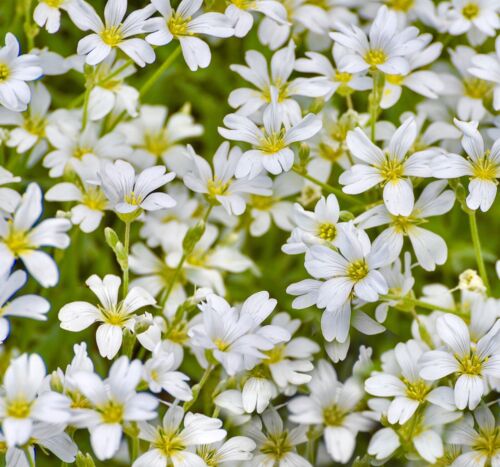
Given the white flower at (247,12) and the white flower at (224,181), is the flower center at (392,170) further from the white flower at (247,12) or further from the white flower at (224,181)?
the white flower at (247,12)

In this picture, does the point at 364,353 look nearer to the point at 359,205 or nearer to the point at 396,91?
the point at 359,205

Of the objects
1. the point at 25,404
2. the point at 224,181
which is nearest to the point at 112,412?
the point at 25,404

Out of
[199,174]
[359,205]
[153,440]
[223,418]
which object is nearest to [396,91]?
[359,205]

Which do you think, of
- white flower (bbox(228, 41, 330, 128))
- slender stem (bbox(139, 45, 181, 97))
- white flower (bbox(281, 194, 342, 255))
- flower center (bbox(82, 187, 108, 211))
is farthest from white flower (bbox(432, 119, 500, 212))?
flower center (bbox(82, 187, 108, 211))

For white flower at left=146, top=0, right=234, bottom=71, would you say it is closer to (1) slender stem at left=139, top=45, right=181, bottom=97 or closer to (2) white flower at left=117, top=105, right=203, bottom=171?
(1) slender stem at left=139, top=45, right=181, bottom=97

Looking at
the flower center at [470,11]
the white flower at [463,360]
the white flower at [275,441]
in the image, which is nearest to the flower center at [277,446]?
the white flower at [275,441]

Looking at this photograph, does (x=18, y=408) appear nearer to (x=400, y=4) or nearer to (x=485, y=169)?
(x=485, y=169)
